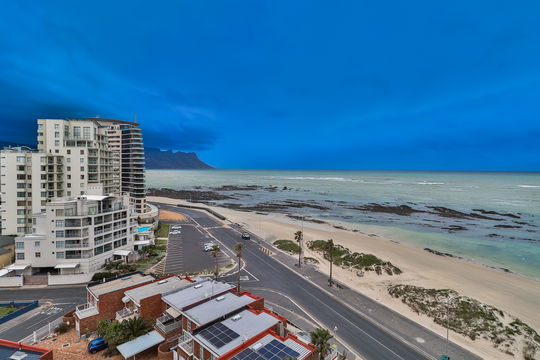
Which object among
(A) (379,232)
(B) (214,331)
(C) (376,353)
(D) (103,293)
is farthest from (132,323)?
(A) (379,232)

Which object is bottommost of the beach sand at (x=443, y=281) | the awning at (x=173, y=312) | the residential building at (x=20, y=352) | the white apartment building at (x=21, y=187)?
the beach sand at (x=443, y=281)

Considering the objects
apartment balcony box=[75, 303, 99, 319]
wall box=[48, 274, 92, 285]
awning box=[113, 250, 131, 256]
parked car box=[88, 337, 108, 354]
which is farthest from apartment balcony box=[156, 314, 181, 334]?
awning box=[113, 250, 131, 256]

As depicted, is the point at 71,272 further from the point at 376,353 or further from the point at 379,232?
the point at 379,232

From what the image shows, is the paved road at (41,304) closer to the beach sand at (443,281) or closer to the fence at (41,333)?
the fence at (41,333)

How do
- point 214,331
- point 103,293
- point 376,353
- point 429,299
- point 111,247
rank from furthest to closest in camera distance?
point 111,247 < point 429,299 < point 103,293 < point 376,353 < point 214,331

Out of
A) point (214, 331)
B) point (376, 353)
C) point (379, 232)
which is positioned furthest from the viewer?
→ point (379, 232)

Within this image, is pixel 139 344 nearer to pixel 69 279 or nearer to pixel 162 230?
pixel 69 279

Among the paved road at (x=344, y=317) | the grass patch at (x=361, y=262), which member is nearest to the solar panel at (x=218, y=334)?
the paved road at (x=344, y=317)
